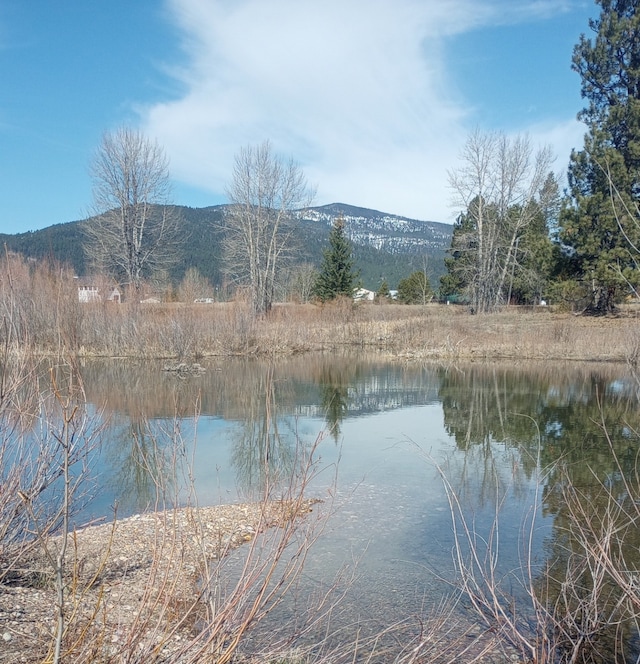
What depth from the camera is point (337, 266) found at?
43.4 metres

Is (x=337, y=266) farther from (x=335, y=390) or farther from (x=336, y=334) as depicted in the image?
(x=335, y=390)

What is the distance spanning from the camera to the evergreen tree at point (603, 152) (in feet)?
87.0

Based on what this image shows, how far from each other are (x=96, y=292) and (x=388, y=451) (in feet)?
61.7

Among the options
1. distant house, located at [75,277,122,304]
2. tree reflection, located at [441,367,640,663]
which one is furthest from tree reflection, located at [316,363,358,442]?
distant house, located at [75,277,122,304]

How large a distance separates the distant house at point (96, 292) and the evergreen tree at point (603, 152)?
2207 cm

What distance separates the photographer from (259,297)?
36812 mm

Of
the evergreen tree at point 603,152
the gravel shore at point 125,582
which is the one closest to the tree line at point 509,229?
the evergreen tree at point 603,152

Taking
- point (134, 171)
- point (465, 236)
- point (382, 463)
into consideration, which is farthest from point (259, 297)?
point (382, 463)

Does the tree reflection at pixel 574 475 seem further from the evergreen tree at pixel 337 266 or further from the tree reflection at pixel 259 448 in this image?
the evergreen tree at pixel 337 266

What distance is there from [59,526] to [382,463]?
239 inches

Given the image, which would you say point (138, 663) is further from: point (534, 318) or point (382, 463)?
point (534, 318)

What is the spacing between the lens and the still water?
19.8ft

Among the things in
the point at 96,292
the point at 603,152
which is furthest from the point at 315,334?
the point at 603,152

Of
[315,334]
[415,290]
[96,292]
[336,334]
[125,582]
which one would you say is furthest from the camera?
[415,290]
